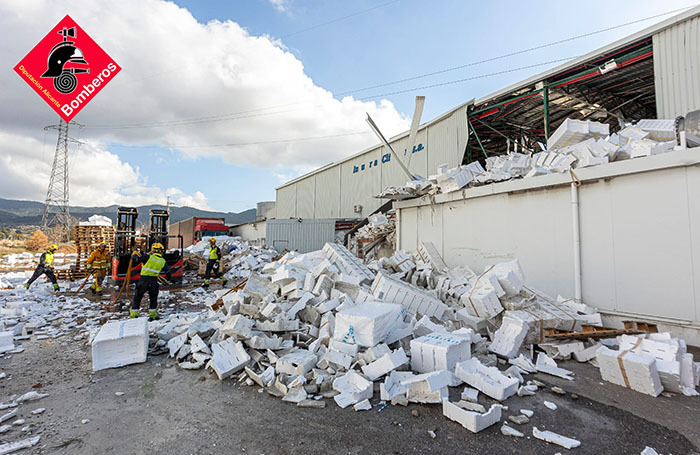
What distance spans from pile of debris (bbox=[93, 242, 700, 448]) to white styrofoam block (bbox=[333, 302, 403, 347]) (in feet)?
0.04

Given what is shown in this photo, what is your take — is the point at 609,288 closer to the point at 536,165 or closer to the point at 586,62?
the point at 536,165

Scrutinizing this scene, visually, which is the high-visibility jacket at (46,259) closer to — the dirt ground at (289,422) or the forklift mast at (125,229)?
the forklift mast at (125,229)

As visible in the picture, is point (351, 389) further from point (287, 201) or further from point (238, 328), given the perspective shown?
point (287, 201)

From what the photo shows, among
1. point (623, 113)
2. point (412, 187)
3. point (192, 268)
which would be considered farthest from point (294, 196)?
point (623, 113)

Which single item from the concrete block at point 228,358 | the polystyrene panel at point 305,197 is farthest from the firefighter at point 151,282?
the polystyrene panel at point 305,197

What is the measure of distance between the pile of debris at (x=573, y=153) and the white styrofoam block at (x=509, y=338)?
136 inches

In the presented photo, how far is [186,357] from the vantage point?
4.51 m

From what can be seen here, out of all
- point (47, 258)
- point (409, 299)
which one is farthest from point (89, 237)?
point (409, 299)

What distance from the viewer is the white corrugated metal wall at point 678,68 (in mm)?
7435

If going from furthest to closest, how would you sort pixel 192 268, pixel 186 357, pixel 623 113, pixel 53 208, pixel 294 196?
1. pixel 53 208
2. pixel 294 196
3. pixel 192 268
4. pixel 623 113
5. pixel 186 357

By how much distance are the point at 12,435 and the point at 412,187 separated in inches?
342

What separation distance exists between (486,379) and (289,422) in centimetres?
Result: 203

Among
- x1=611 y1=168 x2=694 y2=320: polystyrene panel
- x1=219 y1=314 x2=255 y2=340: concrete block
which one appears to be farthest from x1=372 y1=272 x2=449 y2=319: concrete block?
x1=611 y1=168 x2=694 y2=320: polystyrene panel

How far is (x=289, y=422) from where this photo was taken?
9.50 feet
